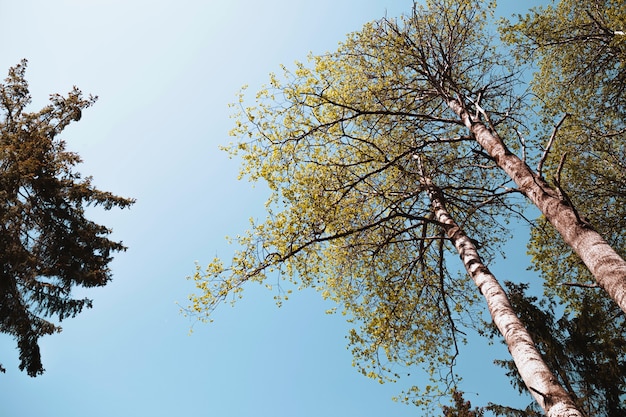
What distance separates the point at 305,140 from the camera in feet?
23.6

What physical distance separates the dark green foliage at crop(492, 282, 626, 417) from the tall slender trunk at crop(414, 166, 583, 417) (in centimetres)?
544

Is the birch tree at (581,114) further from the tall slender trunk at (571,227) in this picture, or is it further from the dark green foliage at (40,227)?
the dark green foliage at (40,227)

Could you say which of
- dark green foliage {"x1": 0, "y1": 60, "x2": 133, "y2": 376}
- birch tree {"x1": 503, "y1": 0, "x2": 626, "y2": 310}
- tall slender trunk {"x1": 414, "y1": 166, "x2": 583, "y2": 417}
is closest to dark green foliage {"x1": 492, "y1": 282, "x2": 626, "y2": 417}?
birch tree {"x1": 503, "y1": 0, "x2": 626, "y2": 310}

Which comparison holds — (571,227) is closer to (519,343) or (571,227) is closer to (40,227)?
(519,343)

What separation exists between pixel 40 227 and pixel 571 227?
12760mm

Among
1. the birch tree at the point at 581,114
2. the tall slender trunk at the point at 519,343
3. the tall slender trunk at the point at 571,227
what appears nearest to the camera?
the tall slender trunk at the point at 519,343

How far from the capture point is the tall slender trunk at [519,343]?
9.68 ft

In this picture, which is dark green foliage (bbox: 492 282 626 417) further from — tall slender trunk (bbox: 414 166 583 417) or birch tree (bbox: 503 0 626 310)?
tall slender trunk (bbox: 414 166 583 417)

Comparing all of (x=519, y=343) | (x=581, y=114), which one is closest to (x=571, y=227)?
(x=519, y=343)

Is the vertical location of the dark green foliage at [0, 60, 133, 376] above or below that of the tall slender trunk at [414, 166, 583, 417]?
above

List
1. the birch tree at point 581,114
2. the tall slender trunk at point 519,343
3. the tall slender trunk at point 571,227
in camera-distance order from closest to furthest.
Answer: the tall slender trunk at point 519,343, the tall slender trunk at point 571,227, the birch tree at point 581,114

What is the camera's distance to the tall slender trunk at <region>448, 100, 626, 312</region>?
3.12 metres

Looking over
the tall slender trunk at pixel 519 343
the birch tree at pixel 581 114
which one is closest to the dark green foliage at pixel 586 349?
the birch tree at pixel 581 114

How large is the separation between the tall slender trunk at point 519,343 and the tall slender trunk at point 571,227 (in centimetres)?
86
